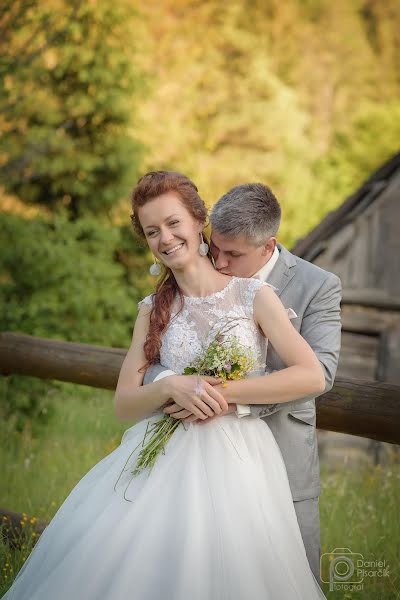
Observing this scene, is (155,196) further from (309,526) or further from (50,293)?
(50,293)

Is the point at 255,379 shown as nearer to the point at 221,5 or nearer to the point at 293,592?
the point at 293,592

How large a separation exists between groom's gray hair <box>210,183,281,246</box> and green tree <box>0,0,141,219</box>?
10.4 meters

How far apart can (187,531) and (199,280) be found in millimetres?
1065

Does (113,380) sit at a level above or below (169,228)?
below

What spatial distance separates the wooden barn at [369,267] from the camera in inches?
468

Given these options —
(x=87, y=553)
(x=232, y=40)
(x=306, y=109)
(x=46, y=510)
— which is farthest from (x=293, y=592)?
(x=306, y=109)

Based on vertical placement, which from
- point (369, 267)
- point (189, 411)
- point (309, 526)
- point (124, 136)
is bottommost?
point (309, 526)

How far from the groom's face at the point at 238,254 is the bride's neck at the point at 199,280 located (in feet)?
0.27

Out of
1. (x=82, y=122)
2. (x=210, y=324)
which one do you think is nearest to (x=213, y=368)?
→ (x=210, y=324)

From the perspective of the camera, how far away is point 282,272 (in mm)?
3451

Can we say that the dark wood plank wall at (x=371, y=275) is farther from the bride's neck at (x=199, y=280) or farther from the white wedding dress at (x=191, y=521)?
the white wedding dress at (x=191, y=521)

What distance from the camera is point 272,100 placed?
80.4 ft

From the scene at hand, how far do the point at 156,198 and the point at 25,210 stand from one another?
500 inches

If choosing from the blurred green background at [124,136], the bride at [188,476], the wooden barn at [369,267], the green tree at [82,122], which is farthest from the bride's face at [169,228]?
the green tree at [82,122]
